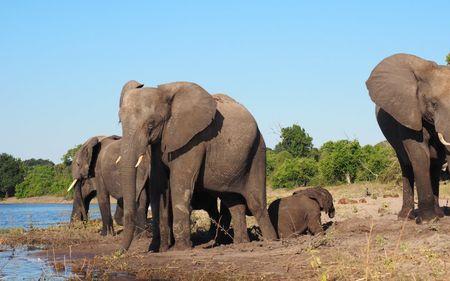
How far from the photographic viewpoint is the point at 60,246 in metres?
15.3

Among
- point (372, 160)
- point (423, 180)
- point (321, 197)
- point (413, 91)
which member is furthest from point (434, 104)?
point (372, 160)

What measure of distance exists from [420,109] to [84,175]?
9.19m

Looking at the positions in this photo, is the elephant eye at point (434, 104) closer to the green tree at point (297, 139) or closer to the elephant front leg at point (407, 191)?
the elephant front leg at point (407, 191)

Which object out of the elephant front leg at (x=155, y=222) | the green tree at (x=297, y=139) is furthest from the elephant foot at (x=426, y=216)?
the green tree at (x=297, y=139)

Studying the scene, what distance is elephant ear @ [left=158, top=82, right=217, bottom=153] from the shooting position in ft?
38.3

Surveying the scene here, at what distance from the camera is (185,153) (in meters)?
11.8

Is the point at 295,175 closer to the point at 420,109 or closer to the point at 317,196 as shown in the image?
the point at 317,196

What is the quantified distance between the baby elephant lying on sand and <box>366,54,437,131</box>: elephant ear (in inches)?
82.9

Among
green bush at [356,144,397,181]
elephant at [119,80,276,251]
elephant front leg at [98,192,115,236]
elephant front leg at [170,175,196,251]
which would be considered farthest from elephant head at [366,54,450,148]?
green bush at [356,144,397,181]

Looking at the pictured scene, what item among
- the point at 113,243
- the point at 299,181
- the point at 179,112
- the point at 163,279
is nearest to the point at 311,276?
the point at 163,279

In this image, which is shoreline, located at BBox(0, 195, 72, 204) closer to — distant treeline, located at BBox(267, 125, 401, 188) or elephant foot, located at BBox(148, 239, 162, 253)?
distant treeline, located at BBox(267, 125, 401, 188)

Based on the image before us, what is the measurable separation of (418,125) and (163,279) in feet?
17.5

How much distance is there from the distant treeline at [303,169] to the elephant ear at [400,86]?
11538mm

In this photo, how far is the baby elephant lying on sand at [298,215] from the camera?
13.2 meters
